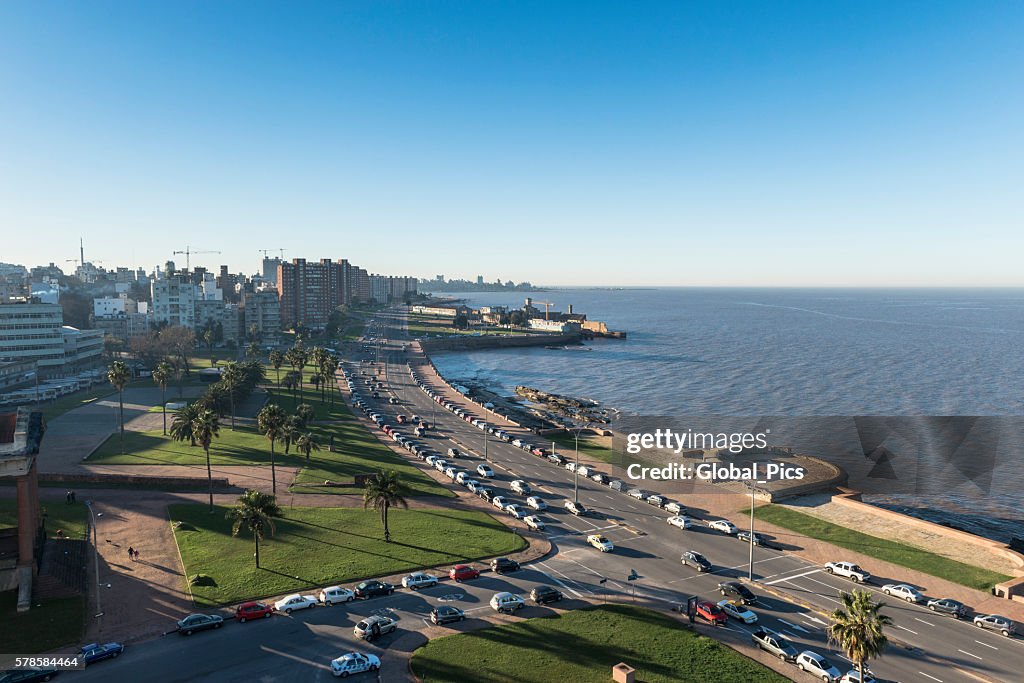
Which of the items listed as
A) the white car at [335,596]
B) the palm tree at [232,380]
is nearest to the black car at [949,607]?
the white car at [335,596]

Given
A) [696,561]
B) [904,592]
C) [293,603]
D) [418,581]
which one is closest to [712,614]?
[696,561]

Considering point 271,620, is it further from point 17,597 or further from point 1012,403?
point 1012,403

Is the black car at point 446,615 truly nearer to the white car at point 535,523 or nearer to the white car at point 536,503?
the white car at point 535,523

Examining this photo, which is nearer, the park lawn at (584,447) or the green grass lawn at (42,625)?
the green grass lawn at (42,625)

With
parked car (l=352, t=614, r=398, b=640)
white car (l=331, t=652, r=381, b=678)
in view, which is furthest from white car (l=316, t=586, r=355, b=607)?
white car (l=331, t=652, r=381, b=678)

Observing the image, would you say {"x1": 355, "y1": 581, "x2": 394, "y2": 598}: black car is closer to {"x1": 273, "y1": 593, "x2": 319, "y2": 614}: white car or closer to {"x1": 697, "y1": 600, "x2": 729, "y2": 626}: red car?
{"x1": 273, "y1": 593, "x2": 319, "y2": 614}: white car

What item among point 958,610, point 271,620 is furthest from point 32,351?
point 958,610

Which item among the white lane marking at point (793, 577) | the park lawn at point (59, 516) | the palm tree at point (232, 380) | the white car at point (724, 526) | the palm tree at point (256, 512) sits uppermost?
the palm tree at point (232, 380)
